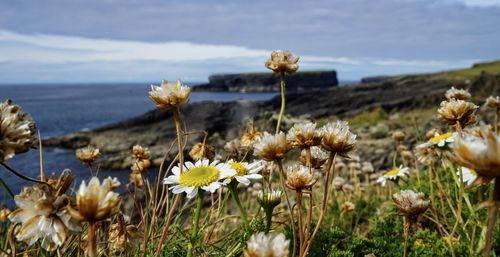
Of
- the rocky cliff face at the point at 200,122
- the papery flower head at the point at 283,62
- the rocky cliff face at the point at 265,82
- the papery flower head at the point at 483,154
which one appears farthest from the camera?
the rocky cliff face at the point at 265,82

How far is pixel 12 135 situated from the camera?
1.21 meters

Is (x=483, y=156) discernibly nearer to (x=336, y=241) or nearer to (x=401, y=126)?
(x=336, y=241)

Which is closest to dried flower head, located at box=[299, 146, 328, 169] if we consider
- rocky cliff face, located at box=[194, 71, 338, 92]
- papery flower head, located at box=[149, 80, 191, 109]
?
papery flower head, located at box=[149, 80, 191, 109]

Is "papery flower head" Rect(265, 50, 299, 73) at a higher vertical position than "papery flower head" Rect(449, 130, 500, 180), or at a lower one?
→ higher

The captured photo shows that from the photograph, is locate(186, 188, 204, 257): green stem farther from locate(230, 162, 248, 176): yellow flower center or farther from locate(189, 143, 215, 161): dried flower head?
locate(189, 143, 215, 161): dried flower head

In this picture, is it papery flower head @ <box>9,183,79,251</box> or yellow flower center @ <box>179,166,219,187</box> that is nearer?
papery flower head @ <box>9,183,79,251</box>

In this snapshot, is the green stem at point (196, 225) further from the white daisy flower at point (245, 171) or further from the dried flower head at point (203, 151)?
the dried flower head at point (203, 151)

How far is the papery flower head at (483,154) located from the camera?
953 mm

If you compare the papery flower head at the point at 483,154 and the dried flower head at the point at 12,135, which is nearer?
the papery flower head at the point at 483,154

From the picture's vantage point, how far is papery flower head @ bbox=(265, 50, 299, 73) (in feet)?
7.21

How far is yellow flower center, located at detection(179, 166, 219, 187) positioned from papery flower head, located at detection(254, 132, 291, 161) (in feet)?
0.75

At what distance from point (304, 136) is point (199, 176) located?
437mm

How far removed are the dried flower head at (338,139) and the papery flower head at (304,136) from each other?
12cm

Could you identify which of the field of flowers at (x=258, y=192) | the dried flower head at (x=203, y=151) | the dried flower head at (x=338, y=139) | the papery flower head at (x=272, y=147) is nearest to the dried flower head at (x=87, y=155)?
the field of flowers at (x=258, y=192)
